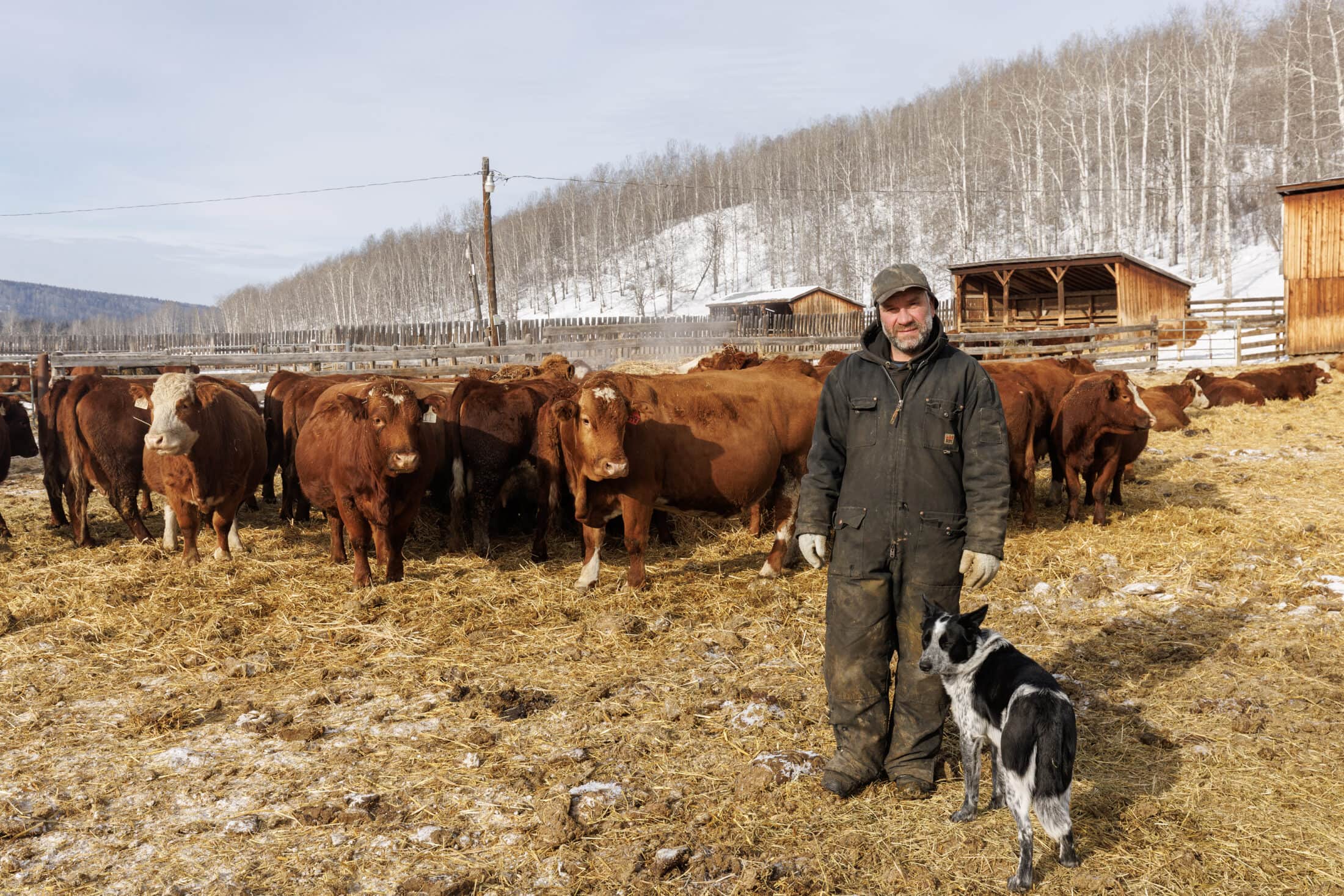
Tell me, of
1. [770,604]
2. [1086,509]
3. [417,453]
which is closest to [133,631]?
[417,453]

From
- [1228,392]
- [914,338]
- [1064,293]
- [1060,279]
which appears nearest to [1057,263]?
[1060,279]

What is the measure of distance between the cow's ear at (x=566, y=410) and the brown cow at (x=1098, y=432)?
5.01 m

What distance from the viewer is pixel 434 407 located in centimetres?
879

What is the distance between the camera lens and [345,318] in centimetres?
10394

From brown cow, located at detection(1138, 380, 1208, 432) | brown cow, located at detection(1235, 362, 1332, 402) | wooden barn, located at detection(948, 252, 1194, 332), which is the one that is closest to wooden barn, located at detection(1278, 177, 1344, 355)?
wooden barn, located at detection(948, 252, 1194, 332)

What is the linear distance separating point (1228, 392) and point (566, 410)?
15.2m

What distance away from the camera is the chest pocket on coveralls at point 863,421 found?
4.13 metres

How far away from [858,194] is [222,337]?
59.7 metres

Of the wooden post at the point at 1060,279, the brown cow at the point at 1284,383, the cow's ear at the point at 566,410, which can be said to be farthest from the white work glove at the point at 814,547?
the wooden post at the point at 1060,279

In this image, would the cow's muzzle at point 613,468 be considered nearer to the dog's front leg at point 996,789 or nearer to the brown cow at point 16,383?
the dog's front leg at point 996,789

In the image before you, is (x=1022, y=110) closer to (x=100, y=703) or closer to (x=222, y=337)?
(x=222, y=337)

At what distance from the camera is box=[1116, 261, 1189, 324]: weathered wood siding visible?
107ft

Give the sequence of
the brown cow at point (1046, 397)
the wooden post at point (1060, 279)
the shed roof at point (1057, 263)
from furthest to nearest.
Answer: the wooden post at point (1060, 279)
the shed roof at point (1057, 263)
the brown cow at point (1046, 397)

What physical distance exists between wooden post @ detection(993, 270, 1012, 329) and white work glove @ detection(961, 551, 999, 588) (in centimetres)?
3148
